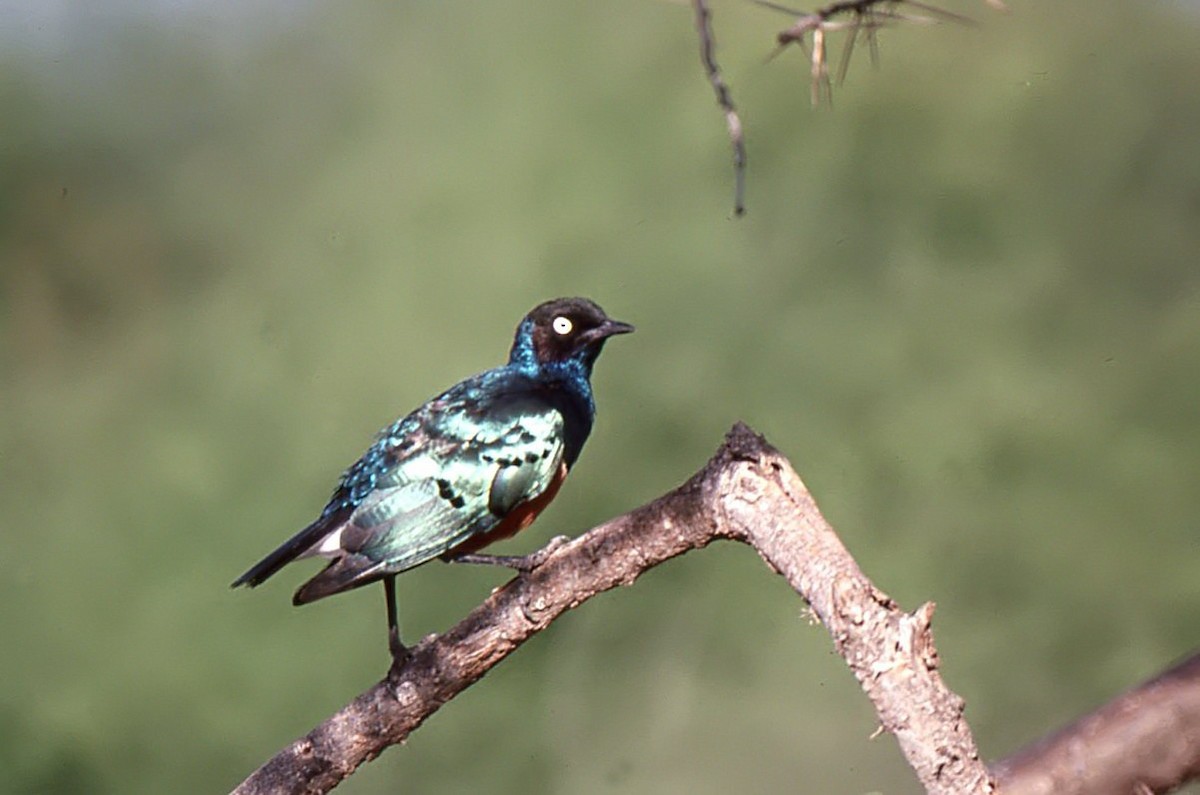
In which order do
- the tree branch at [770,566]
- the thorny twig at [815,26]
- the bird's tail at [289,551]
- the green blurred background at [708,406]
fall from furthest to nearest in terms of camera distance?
the green blurred background at [708,406] < the bird's tail at [289,551] < the tree branch at [770,566] < the thorny twig at [815,26]

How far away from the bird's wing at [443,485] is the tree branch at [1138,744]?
44.3 inches

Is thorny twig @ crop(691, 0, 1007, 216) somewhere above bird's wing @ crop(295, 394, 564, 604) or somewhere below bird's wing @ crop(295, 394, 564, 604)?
below

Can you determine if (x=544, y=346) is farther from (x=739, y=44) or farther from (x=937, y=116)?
(x=937, y=116)

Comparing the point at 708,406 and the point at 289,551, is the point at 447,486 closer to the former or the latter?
the point at 289,551

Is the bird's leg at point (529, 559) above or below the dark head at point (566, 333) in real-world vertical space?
below

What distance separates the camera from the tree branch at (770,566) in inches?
80.9

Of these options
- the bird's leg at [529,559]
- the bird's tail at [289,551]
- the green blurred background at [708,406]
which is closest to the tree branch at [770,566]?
the bird's leg at [529,559]

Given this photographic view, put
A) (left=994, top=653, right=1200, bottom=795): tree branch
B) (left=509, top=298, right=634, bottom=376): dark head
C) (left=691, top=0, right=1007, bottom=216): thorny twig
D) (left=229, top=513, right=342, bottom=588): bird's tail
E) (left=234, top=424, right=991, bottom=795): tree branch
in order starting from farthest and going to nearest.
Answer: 1. (left=509, top=298, right=634, bottom=376): dark head
2. (left=229, top=513, right=342, bottom=588): bird's tail
3. (left=234, top=424, right=991, bottom=795): tree branch
4. (left=994, top=653, right=1200, bottom=795): tree branch
5. (left=691, top=0, right=1007, bottom=216): thorny twig

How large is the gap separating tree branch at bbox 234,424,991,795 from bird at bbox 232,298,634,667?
74 mm

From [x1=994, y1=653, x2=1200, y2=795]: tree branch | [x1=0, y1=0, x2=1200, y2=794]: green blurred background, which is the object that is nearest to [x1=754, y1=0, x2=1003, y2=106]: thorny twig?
[x1=994, y1=653, x2=1200, y2=795]: tree branch

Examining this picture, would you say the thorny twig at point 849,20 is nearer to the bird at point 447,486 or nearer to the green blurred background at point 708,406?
the bird at point 447,486

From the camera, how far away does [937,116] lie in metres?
6.24

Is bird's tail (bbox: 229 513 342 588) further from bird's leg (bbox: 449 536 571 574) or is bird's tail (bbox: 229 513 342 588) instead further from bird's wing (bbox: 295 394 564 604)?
bird's leg (bbox: 449 536 571 574)

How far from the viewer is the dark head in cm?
300
